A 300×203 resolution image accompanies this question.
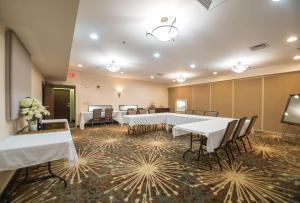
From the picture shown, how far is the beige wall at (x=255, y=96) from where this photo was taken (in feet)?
18.9

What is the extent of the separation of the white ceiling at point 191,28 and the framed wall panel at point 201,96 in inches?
151

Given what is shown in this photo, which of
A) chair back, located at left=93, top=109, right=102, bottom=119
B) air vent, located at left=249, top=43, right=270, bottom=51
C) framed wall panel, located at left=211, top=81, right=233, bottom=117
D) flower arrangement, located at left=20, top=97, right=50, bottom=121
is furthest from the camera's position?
framed wall panel, located at left=211, top=81, right=233, bottom=117

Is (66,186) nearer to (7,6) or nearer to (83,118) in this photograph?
(7,6)

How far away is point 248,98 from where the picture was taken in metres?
6.76

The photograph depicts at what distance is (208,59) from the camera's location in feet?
17.1

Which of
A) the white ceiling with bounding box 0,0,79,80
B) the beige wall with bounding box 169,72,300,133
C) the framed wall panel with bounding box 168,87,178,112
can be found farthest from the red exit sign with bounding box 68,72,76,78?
the beige wall with bounding box 169,72,300,133

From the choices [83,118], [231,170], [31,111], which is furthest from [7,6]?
[83,118]

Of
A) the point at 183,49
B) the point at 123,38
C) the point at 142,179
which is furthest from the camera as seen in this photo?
the point at 183,49

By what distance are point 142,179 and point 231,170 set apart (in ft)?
5.64

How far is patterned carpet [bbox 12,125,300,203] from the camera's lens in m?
1.96

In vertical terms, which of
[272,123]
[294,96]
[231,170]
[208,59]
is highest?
[208,59]

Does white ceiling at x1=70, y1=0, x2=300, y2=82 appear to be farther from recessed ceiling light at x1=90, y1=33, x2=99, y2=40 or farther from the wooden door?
the wooden door

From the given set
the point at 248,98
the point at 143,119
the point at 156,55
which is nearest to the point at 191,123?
the point at 143,119

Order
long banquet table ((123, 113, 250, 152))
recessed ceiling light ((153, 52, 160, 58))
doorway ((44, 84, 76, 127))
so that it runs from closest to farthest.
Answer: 1. long banquet table ((123, 113, 250, 152))
2. recessed ceiling light ((153, 52, 160, 58))
3. doorway ((44, 84, 76, 127))
